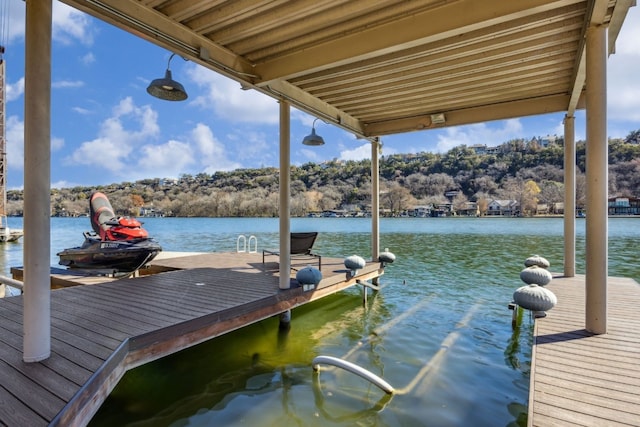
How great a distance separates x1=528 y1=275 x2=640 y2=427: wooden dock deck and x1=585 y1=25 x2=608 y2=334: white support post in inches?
11.7

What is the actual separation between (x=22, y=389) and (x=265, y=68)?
360 cm

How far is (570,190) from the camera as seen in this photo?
5.48 metres

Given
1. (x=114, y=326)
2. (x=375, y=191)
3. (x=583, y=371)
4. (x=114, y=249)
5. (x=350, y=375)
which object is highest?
(x=375, y=191)

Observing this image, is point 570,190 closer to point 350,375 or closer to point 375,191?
point 375,191

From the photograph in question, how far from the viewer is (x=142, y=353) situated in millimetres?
2738

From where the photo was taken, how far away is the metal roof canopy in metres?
2.74

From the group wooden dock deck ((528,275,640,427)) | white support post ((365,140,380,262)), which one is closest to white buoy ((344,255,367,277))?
white support post ((365,140,380,262))

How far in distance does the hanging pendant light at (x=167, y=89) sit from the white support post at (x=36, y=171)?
3.25 feet

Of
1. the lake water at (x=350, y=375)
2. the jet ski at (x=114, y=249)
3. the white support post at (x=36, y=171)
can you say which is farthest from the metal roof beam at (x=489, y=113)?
the white support post at (x=36, y=171)

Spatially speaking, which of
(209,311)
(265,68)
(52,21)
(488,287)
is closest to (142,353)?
(209,311)

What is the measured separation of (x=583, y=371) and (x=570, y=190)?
4217 mm

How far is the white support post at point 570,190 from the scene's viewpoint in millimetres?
5375

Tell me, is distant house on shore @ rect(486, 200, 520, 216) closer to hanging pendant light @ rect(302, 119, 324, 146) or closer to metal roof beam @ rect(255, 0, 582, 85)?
hanging pendant light @ rect(302, 119, 324, 146)

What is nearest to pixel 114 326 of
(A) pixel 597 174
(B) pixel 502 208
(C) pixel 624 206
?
(A) pixel 597 174
